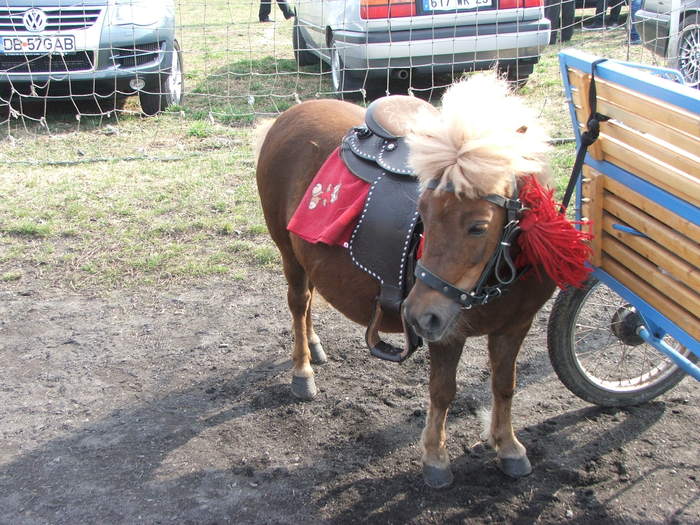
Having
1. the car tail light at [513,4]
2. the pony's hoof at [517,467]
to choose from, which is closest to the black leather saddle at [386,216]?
the pony's hoof at [517,467]

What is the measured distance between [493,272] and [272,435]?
5.21ft

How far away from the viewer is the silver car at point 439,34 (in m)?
7.85

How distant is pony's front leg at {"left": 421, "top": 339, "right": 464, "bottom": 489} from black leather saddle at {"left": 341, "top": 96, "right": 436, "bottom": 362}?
0.49 feet

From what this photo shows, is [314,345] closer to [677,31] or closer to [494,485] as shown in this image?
[494,485]

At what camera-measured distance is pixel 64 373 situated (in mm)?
3943

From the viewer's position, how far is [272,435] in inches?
135

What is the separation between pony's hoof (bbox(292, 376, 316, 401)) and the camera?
12.2 ft

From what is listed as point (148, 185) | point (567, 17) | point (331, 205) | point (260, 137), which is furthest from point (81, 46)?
point (567, 17)

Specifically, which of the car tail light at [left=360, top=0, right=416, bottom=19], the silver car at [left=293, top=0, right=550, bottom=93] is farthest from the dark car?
the car tail light at [left=360, top=0, right=416, bottom=19]

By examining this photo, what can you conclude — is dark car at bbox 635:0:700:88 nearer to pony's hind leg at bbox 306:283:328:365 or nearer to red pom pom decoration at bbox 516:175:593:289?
pony's hind leg at bbox 306:283:328:365

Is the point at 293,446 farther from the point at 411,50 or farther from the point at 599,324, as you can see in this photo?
the point at 411,50

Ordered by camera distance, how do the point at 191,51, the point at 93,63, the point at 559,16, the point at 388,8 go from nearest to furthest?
the point at 93,63
the point at 388,8
the point at 191,51
the point at 559,16

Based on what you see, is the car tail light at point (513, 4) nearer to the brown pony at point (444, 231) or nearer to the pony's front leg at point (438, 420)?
the brown pony at point (444, 231)

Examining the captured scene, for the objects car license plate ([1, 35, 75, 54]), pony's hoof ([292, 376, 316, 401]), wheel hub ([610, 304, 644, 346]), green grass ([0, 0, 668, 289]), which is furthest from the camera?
car license plate ([1, 35, 75, 54])
